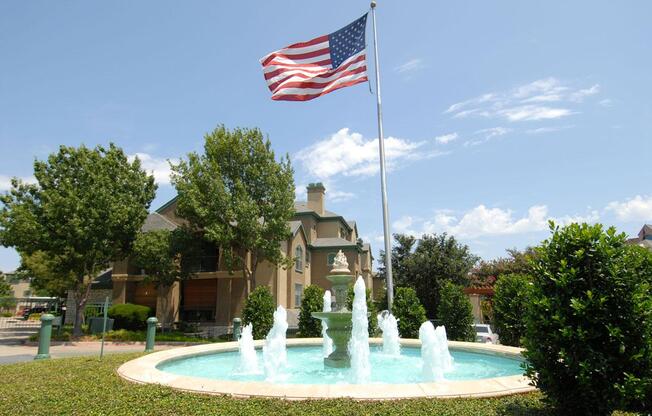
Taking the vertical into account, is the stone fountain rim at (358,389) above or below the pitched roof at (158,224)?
below

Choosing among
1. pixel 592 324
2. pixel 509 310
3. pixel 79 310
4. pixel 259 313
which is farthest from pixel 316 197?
pixel 592 324

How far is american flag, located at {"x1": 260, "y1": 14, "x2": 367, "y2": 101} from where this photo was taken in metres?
17.2

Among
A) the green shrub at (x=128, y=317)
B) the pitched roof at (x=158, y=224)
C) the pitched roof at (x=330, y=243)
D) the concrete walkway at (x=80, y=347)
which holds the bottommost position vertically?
the concrete walkway at (x=80, y=347)

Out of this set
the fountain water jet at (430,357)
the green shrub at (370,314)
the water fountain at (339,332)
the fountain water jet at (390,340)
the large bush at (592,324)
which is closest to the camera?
the large bush at (592,324)

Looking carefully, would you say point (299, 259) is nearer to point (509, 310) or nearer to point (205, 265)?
point (205, 265)

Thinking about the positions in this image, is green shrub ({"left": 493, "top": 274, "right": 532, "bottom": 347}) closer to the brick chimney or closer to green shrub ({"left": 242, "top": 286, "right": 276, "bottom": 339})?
green shrub ({"left": 242, "top": 286, "right": 276, "bottom": 339})

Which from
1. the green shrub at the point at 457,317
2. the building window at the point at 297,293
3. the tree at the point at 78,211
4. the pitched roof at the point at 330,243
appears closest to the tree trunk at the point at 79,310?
the tree at the point at 78,211

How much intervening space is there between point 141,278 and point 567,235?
109 feet

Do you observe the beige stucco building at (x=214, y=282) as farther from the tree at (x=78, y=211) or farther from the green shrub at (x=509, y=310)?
the green shrub at (x=509, y=310)

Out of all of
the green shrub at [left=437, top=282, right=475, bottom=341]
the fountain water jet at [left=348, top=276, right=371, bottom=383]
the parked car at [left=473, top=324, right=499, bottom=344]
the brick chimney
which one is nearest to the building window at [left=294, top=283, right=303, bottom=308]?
the brick chimney

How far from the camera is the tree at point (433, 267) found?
33281 millimetres

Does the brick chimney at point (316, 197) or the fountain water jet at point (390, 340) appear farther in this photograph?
the brick chimney at point (316, 197)

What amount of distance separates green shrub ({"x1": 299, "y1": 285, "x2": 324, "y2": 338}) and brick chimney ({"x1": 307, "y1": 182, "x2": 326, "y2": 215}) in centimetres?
2030

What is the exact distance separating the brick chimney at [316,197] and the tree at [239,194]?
12.7 m
